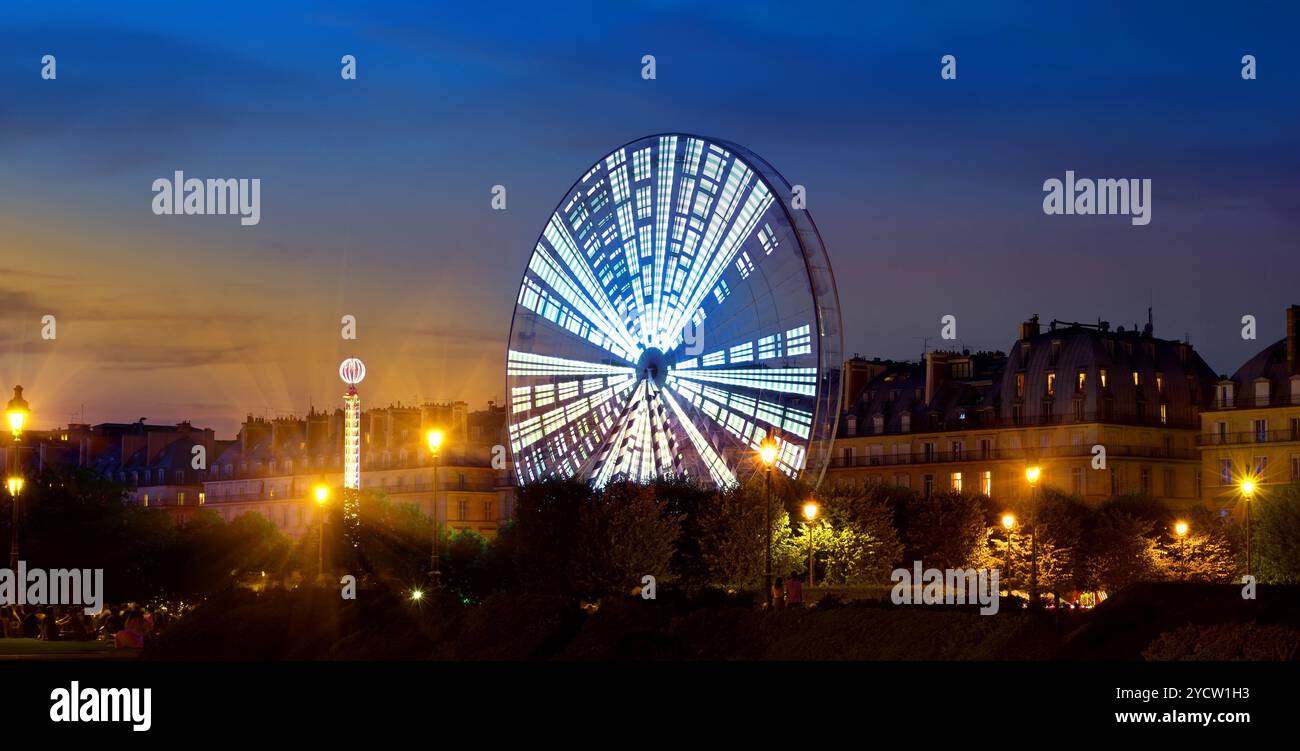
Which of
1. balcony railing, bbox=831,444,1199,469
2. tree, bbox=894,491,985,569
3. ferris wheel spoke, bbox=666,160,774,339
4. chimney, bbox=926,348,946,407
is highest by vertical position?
ferris wheel spoke, bbox=666,160,774,339

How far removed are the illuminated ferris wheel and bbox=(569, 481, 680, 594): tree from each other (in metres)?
1.73

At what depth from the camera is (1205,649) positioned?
3047 centimetres

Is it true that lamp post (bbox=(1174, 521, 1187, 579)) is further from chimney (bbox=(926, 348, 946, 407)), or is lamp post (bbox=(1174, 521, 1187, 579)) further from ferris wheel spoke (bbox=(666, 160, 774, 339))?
chimney (bbox=(926, 348, 946, 407))

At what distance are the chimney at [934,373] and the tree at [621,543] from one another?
58.6 m

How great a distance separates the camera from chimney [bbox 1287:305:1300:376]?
111 meters

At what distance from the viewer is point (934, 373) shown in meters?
132

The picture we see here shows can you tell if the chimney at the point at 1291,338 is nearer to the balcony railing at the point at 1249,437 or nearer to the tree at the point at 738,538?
the balcony railing at the point at 1249,437

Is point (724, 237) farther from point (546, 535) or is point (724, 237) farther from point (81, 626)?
point (81, 626)

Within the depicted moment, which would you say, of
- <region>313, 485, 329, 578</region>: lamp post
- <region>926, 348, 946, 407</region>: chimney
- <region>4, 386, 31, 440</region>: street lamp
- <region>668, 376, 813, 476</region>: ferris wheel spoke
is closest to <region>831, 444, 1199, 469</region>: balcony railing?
<region>926, 348, 946, 407</region>: chimney

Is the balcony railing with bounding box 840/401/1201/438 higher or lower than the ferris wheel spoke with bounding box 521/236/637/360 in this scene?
lower

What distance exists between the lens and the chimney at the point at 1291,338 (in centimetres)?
11112

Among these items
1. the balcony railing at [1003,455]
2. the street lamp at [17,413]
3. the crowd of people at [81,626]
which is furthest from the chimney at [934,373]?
the street lamp at [17,413]
